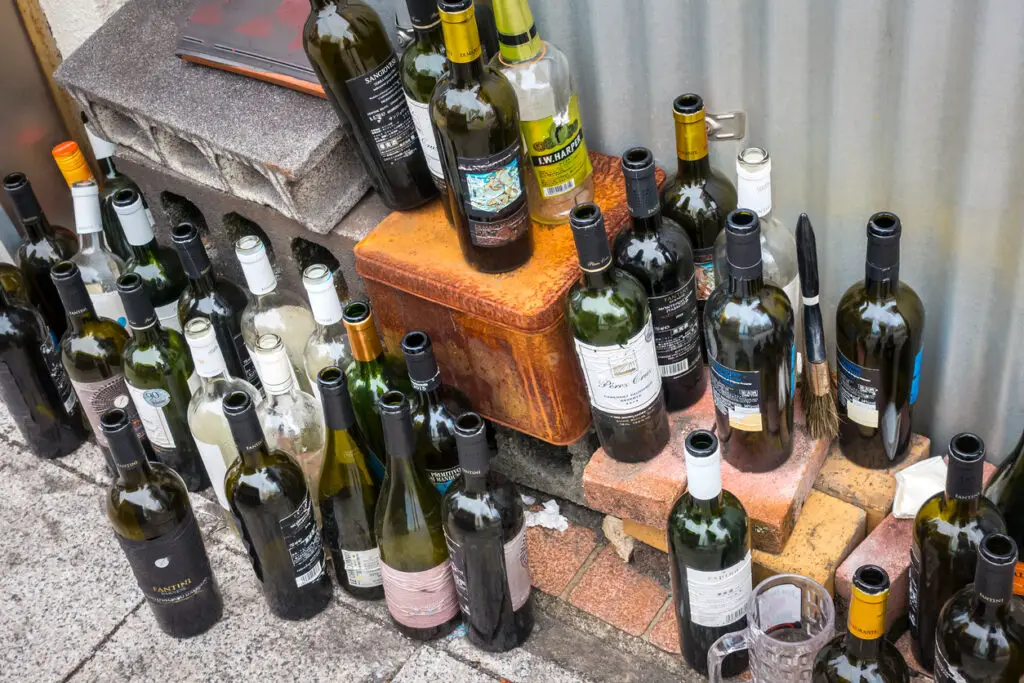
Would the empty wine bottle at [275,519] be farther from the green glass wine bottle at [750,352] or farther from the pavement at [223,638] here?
the green glass wine bottle at [750,352]

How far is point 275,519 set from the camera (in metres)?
2.28

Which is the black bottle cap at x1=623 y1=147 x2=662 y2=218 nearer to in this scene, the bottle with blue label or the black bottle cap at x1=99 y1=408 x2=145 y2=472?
the bottle with blue label

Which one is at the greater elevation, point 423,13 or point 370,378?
point 423,13

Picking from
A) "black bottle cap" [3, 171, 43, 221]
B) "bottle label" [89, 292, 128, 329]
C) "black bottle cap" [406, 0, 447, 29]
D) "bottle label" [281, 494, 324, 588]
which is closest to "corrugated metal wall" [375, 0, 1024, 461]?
"black bottle cap" [406, 0, 447, 29]

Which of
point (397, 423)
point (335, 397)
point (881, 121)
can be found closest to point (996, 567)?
point (881, 121)

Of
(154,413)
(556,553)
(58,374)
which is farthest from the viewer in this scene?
(58,374)

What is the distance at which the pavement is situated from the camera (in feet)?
7.59

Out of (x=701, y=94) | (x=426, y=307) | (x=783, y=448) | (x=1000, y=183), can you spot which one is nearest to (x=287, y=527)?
(x=426, y=307)

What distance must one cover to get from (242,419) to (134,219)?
738mm

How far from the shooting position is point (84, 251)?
2.81m

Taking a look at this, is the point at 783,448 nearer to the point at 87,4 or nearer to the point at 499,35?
the point at 499,35

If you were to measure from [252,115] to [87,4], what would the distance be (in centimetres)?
83

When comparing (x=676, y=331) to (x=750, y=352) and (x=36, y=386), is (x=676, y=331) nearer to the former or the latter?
(x=750, y=352)

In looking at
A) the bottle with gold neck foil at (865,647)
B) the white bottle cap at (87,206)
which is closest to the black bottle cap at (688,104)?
Answer: the bottle with gold neck foil at (865,647)
